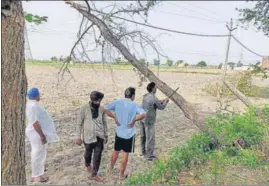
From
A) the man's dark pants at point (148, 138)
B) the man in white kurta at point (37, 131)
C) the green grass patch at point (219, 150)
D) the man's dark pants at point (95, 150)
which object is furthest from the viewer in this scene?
the man's dark pants at point (148, 138)

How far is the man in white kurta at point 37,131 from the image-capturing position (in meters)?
5.81

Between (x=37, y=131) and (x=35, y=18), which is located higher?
(x=35, y=18)

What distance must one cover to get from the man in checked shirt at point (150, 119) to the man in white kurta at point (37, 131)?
1.93 m

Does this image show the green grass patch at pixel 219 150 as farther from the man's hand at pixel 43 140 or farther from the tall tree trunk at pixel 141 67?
the man's hand at pixel 43 140

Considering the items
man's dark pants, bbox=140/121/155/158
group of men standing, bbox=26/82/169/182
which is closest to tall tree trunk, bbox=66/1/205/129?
man's dark pants, bbox=140/121/155/158

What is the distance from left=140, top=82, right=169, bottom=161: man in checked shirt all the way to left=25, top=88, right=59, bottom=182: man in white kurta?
6.34 feet

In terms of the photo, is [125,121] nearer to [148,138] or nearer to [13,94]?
[148,138]

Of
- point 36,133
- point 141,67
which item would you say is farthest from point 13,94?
point 141,67

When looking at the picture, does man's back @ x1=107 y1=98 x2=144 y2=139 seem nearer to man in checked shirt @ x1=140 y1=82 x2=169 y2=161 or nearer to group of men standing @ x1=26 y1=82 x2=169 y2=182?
group of men standing @ x1=26 y1=82 x2=169 y2=182

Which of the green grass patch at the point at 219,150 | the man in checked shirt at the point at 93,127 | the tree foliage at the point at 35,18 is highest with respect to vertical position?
the tree foliage at the point at 35,18

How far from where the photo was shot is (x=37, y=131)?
5820 mm

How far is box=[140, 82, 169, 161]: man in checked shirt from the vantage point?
23.8 ft

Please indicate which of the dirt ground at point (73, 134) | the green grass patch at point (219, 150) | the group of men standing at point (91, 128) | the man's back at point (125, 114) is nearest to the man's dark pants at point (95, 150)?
the group of men standing at point (91, 128)

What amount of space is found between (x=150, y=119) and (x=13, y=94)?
4159 mm
